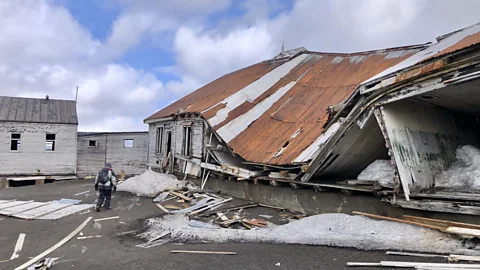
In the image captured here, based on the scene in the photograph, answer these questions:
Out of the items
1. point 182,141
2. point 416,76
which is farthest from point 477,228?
point 182,141

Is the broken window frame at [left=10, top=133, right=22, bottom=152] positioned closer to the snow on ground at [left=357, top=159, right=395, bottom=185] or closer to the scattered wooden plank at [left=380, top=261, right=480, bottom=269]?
the snow on ground at [left=357, top=159, right=395, bottom=185]

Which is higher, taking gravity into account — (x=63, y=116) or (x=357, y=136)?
(x=63, y=116)

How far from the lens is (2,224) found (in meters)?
9.59

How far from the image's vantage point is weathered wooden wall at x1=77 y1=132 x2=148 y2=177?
24.8 meters

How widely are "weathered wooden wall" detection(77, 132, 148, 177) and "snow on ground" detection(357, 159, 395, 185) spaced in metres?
19.8

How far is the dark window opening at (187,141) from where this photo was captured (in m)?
16.6

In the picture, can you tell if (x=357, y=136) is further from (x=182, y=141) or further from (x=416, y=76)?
(x=182, y=141)

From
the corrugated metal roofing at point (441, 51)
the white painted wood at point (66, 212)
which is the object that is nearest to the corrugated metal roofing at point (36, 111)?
the white painted wood at point (66, 212)

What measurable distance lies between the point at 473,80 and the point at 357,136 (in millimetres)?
2953

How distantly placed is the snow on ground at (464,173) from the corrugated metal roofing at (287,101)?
3379mm

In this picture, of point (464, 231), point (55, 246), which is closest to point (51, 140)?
point (55, 246)

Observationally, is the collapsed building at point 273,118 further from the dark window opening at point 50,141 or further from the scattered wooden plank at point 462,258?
the dark window opening at point 50,141

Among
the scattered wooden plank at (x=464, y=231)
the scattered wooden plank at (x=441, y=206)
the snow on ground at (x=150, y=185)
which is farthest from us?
the snow on ground at (x=150, y=185)

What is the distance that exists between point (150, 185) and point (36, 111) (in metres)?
14.0
